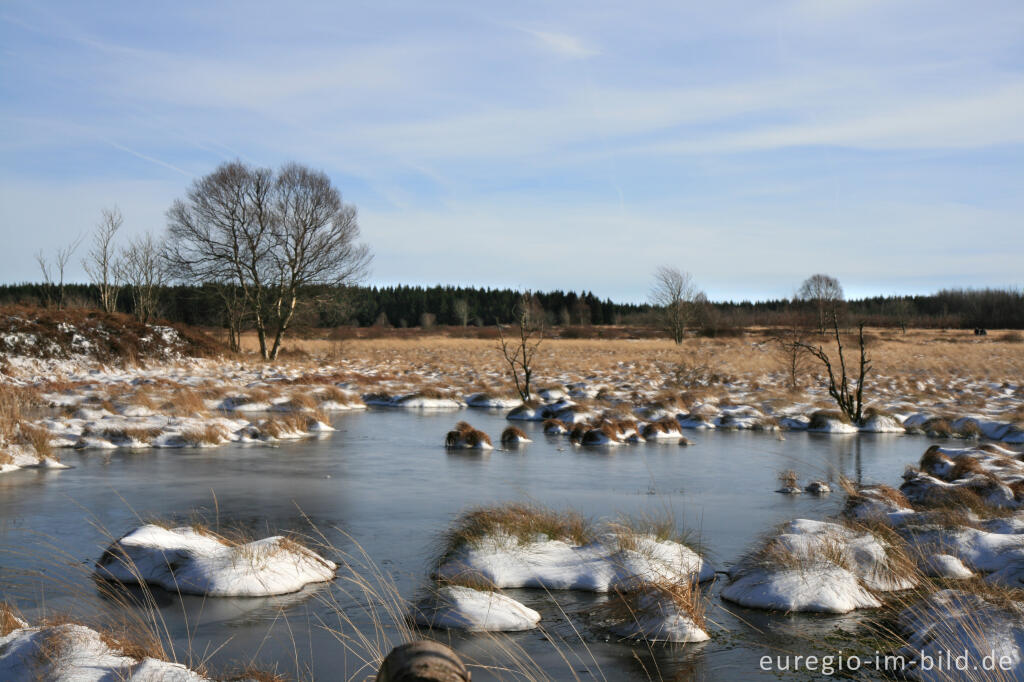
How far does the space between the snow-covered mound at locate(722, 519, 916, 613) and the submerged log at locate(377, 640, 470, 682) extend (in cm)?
398

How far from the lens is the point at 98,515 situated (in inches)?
324

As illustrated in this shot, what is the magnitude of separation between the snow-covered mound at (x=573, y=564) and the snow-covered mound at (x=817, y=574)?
1.34 ft

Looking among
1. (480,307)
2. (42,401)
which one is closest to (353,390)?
(42,401)

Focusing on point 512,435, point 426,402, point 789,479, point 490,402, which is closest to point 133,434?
point 512,435

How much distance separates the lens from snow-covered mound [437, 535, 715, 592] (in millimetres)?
6336

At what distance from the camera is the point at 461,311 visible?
98500mm

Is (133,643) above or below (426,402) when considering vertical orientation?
above

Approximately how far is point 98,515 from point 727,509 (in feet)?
22.4

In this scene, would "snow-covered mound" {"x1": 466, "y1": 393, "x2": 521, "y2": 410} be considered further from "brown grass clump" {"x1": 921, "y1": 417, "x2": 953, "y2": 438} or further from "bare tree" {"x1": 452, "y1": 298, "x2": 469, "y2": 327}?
"bare tree" {"x1": 452, "y1": 298, "x2": 469, "y2": 327}

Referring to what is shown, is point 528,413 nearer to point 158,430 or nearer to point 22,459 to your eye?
point 158,430

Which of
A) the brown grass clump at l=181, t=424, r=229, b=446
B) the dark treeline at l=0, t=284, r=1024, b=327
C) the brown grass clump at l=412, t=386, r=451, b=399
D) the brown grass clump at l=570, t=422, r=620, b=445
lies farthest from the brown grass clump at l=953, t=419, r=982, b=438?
the dark treeline at l=0, t=284, r=1024, b=327

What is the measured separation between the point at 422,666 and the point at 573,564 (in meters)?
4.26

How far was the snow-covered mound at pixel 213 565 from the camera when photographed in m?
6.11

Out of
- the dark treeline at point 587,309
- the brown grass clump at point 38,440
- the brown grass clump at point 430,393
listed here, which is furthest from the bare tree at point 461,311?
the brown grass clump at point 38,440
